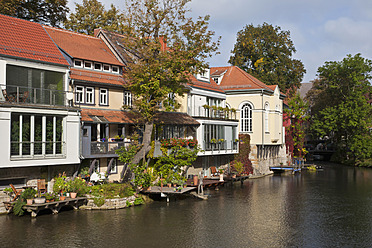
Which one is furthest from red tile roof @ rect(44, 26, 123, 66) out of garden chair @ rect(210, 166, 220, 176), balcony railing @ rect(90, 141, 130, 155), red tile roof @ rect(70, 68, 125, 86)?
garden chair @ rect(210, 166, 220, 176)

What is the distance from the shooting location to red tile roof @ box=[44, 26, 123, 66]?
29266mm

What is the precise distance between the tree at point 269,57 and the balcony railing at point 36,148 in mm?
43253

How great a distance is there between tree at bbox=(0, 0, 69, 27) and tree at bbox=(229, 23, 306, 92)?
1259 inches

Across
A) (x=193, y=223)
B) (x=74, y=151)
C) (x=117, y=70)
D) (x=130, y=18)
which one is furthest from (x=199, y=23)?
(x=193, y=223)

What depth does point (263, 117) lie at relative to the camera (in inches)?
1832

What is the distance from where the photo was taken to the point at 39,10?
3869 cm

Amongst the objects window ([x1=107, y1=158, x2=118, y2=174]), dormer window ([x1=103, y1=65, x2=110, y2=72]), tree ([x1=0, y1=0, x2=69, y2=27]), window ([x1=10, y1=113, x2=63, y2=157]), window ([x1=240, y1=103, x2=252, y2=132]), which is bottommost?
window ([x1=107, y1=158, x2=118, y2=174])

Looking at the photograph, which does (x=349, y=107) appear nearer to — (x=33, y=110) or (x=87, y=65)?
(x=87, y=65)

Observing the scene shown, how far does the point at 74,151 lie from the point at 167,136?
9745 mm

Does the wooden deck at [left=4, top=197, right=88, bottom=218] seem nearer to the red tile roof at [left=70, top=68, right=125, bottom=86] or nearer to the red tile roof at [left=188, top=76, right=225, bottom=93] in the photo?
the red tile roof at [left=70, top=68, right=125, bottom=86]

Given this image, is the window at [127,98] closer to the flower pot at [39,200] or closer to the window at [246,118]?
the flower pot at [39,200]

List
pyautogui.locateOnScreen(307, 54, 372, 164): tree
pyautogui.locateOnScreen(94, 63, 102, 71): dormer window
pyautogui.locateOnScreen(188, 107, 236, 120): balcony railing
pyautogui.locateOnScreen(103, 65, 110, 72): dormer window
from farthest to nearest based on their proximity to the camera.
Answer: pyautogui.locateOnScreen(307, 54, 372, 164): tree → pyautogui.locateOnScreen(188, 107, 236, 120): balcony railing → pyautogui.locateOnScreen(103, 65, 110, 72): dormer window → pyautogui.locateOnScreen(94, 63, 102, 71): dormer window

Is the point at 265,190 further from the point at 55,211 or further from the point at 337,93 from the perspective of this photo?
the point at 337,93

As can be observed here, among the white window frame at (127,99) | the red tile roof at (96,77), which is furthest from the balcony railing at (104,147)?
the red tile roof at (96,77)
